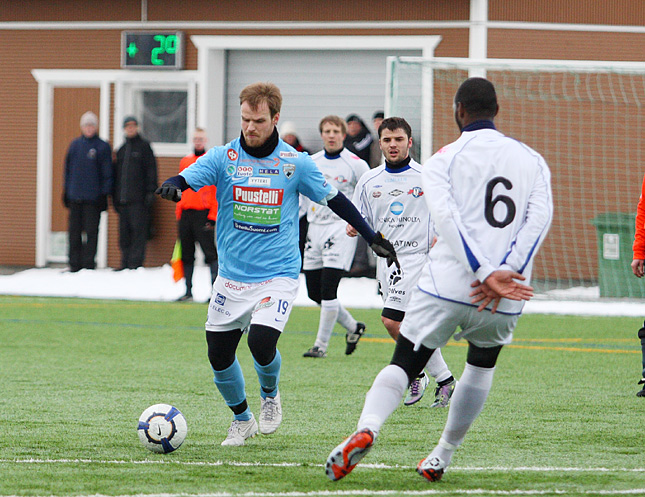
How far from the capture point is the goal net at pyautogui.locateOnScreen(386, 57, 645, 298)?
15898 millimetres

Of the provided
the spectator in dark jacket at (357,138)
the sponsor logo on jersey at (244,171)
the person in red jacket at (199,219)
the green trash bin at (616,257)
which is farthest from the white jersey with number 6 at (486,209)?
the spectator in dark jacket at (357,138)

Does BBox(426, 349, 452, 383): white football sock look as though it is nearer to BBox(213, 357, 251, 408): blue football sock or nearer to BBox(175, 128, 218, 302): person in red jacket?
BBox(213, 357, 251, 408): blue football sock

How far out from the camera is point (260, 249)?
5727mm

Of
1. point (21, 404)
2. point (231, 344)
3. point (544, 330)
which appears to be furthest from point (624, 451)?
point (544, 330)

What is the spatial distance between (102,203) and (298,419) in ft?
37.5

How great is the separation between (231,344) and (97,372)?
3165 mm

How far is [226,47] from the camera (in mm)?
18078

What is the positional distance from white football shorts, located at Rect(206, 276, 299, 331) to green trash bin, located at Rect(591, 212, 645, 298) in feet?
33.5

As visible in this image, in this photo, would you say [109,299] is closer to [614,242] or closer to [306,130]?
[306,130]

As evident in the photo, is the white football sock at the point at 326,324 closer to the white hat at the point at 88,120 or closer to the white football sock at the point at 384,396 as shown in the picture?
the white football sock at the point at 384,396

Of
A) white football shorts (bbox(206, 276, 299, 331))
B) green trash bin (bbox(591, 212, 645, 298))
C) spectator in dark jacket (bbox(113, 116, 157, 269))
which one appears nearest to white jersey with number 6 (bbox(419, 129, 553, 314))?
white football shorts (bbox(206, 276, 299, 331))

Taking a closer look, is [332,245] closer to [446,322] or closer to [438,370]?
[438,370]

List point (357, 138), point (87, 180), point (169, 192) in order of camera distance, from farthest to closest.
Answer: point (87, 180) < point (357, 138) < point (169, 192)

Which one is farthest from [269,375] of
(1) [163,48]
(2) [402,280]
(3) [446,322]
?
(1) [163,48]
